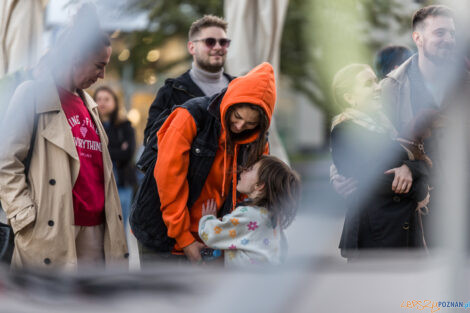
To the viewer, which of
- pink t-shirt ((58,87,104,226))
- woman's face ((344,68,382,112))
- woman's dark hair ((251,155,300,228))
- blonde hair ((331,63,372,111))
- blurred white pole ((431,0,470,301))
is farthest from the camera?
pink t-shirt ((58,87,104,226))

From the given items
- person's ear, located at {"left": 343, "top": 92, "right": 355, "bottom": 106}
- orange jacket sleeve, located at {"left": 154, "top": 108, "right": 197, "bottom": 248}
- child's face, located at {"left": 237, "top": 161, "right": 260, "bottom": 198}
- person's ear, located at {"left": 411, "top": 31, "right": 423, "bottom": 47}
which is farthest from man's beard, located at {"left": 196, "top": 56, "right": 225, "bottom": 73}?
person's ear, located at {"left": 411, "top": 31, "right": 423, "bottom": 47}

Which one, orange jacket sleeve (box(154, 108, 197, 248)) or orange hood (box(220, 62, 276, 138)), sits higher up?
orange hood (box(220, 62, 276, 138))

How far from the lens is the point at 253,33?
3.12 meters

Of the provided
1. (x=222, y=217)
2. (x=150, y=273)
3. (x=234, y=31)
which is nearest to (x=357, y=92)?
(x=222, y=217)

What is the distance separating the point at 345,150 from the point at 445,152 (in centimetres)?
37

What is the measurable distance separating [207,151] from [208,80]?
0.62 meters

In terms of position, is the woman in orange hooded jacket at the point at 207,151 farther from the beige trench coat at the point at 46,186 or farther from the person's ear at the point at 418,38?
the person's ear at the point at 418,38

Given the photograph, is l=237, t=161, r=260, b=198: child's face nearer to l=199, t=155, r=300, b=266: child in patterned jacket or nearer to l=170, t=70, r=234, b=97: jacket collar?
l=199, t=155, r=300, b=266: child in patterned jacket

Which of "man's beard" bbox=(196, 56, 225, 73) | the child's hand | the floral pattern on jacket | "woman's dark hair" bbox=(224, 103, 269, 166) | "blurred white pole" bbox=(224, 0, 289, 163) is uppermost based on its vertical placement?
"blurred white pole" bbox=(224, 0, 289, 163)

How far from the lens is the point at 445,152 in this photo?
58 centimetres

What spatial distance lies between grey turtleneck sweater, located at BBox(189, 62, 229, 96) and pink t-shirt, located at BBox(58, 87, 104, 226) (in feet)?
1.44

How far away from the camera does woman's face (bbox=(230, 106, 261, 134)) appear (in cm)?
145

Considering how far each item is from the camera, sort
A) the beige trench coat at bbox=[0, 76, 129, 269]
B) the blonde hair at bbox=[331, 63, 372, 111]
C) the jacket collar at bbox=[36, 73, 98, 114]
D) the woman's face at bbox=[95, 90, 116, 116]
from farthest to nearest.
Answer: the woman's face at bbox=[95, 90, 116, 116]
the beige trench coat at bbox=[0, 76, 129, 269]
the jacket collar at bbox=[36, 73, 98, 114]
the blonde hair at bbox=[331, 63, 372, 111]

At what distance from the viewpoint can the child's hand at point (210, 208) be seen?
4.99ft
